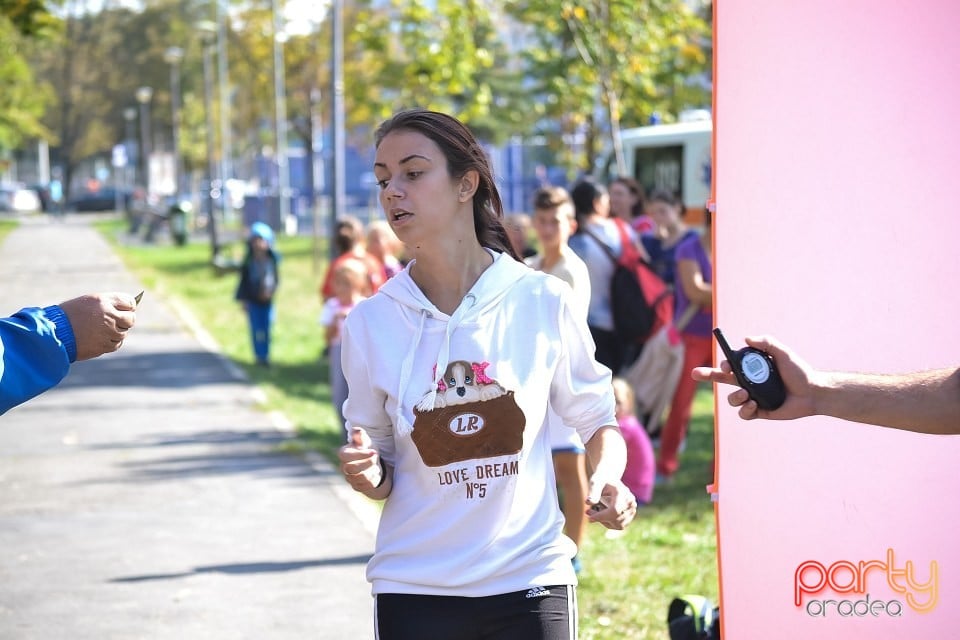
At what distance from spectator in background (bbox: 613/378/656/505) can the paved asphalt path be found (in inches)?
64.4

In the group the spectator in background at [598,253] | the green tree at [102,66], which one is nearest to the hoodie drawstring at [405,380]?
the spectator in background at [598,253]

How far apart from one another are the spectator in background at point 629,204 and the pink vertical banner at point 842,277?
7.66m

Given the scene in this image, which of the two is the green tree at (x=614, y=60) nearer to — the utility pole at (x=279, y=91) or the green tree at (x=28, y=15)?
the green tree at (x=28, y=15)

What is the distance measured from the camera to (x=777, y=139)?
3.75 metres

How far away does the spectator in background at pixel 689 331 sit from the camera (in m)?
9.45

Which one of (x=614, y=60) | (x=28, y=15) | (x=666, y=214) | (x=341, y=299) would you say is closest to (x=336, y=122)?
(x=614, y=60)

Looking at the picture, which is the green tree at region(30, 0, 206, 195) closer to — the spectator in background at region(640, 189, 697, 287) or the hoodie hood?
the spectator in background at region(640, 189, 697, 287)

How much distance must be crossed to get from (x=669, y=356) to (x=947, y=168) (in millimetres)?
6450

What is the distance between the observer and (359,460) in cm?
328

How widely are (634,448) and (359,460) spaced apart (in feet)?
17.7

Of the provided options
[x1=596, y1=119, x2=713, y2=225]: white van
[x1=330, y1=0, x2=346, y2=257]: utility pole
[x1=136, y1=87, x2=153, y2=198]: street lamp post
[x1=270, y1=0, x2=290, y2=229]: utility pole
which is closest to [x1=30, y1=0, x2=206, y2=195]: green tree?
[x1=136, y1=87, x2=153, y2=198]: street lamp post

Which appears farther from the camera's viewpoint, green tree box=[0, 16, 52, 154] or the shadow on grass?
green tree box=[0, 16, 52, 154]

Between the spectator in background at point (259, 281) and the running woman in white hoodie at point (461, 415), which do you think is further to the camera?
the spectator in background at point (259, 281)

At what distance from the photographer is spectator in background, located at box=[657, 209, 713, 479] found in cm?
945
